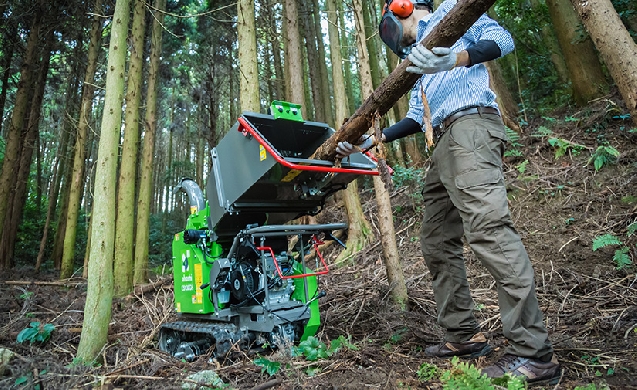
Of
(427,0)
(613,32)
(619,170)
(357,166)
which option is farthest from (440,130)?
(619,170)

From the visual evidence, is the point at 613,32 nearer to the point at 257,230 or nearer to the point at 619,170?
the point at 257,230

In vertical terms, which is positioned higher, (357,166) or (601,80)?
(601,80)

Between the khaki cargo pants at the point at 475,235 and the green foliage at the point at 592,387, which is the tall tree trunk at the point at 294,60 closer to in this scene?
the khaki cargo pants at the point at 475,235

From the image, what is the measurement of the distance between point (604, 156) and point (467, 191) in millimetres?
A: 4498

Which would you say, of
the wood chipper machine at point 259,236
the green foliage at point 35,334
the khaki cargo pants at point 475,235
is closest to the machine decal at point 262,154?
the wood chipper machine at point 259,236

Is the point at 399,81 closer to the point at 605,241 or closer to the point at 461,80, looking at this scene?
the point at 461,80

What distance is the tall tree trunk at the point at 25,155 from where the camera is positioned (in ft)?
36.1

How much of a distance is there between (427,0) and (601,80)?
6451 mm

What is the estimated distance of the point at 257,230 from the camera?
3.04 metres

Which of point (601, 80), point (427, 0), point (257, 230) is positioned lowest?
point (257, 230)

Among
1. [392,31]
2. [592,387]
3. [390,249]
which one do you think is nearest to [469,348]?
[592,387]

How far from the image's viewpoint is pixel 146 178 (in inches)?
320

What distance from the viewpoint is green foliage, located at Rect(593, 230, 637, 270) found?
382 centimetres

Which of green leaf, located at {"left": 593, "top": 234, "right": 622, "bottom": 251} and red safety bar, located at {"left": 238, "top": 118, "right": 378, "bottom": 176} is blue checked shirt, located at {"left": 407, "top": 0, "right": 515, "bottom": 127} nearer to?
red safety bar, located at {"left": 238, "top": 118, "right": 378, "bottom": 176}
